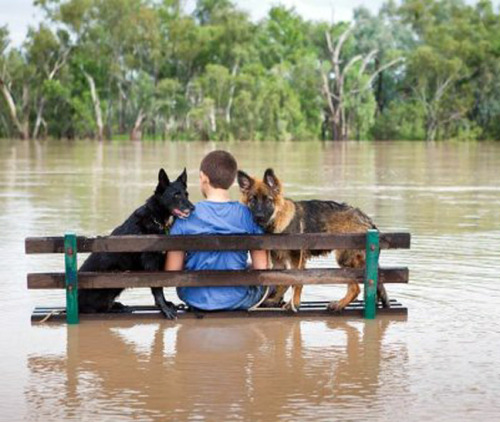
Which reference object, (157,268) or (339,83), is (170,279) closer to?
(157,268)

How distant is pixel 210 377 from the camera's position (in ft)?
22.2

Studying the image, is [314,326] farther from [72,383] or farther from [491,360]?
[72,383]

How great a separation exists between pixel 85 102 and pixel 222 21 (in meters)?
15.3

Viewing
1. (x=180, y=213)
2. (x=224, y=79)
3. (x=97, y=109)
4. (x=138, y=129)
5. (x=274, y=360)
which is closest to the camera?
(x=274, y=360)

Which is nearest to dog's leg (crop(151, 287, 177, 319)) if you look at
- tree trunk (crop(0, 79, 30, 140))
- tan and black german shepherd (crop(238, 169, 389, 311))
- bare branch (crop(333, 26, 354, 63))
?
tan and black german shepherd (crop(238, 169, 389, 311))

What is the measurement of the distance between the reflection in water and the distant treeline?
81.6 meters

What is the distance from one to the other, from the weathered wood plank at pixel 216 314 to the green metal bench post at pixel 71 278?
5.2 inches

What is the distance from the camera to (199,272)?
8.20m

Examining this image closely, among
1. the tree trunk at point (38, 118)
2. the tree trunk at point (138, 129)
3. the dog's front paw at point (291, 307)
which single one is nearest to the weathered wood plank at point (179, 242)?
the dog's front paw at point (291, 307)

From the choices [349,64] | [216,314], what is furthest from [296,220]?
[349,64]

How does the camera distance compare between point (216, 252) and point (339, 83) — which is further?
point (339, 83)

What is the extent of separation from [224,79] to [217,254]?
8345 cm

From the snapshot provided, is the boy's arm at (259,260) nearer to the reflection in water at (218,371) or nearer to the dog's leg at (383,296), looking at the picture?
the reflection in water at (218,371)

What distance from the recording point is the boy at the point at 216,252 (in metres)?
8.38
